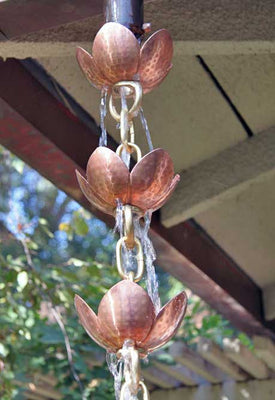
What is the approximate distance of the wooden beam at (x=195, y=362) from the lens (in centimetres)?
346

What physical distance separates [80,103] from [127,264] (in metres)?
1.26

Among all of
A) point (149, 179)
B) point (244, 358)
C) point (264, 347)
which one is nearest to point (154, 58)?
point (149, 179)

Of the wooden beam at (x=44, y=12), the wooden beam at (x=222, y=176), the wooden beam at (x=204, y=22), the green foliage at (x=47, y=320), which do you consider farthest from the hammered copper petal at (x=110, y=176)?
the green foliage at (x=47, y=320)

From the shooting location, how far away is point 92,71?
90cm

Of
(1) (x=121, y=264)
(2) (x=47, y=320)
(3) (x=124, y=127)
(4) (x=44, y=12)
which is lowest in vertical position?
(1) (x=121, y=264)

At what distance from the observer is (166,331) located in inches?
30.2

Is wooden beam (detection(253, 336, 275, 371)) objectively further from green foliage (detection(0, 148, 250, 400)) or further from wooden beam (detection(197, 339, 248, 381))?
green foliage (detection(0, 148, 250, 400))

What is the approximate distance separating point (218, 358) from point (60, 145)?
1847 mm

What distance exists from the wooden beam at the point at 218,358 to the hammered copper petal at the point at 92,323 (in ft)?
8.89

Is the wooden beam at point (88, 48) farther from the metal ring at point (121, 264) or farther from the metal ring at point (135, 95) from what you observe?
the metal ring at point (121, 264)

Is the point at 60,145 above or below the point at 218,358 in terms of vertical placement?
below

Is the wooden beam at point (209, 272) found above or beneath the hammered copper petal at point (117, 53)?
Answer: above

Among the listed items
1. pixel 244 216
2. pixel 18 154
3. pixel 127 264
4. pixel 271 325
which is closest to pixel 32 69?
pixel 18 154

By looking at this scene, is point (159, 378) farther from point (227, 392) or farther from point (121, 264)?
point (121, 264)
